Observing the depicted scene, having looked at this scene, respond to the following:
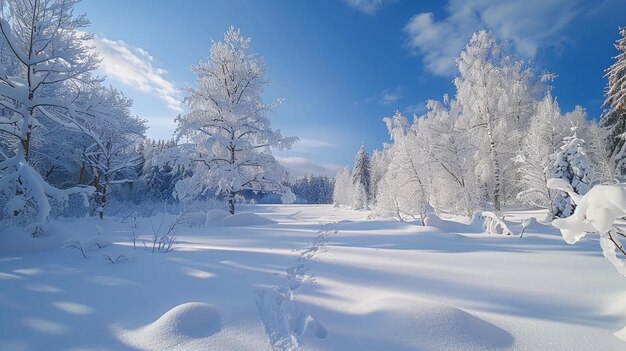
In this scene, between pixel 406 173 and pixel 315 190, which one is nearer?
pixel 406 173

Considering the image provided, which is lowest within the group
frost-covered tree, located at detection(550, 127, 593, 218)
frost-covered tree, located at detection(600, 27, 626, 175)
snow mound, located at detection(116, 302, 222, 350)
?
snow mound, located at detection(116, 302, 222, 350)

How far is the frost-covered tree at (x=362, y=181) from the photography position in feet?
125

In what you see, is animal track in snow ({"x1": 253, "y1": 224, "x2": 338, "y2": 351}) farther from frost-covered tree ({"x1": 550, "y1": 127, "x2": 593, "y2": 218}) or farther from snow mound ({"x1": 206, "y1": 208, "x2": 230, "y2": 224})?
frost-covered tree ({"x1": 550, "y1": 127, "x2": 593, "y2": 218})

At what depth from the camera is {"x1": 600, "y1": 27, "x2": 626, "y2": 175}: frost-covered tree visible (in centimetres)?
1513

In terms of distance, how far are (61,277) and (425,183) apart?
18.0 metres

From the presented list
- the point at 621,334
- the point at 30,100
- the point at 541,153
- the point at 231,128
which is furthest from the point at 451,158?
the point at 30,100

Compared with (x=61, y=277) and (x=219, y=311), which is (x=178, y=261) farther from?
(x=219, y=311)

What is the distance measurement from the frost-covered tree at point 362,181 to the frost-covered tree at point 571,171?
83.2 feet

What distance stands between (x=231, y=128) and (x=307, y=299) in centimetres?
899

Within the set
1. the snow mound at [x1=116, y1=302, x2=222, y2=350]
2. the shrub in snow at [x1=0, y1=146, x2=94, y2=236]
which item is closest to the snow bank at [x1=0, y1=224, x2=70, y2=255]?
the shrub in snow at [x1=0, y1=146, x2=94, y2=236]

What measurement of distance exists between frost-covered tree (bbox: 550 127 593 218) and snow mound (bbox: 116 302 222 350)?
14257 mm

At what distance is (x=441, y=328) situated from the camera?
2.05 meters

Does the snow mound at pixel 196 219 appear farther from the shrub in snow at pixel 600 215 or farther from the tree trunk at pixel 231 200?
the shrub in snow at pixel 600 215

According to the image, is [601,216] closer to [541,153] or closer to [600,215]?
[600,215]
